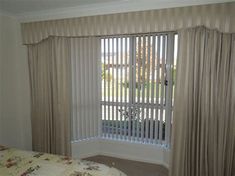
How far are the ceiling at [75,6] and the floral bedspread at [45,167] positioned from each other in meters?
1.98

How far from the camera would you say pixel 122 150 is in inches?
137

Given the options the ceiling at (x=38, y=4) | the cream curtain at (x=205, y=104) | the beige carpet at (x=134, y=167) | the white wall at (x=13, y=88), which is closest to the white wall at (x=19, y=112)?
the white wall at (x=13, y=88)

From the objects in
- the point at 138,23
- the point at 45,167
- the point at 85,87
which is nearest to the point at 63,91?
the point at 85,87

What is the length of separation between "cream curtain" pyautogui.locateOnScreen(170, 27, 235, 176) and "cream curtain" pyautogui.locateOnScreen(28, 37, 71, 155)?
1739 millimetres

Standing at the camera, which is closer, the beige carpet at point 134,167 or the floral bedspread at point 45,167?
the floral bedspread at point 45,167

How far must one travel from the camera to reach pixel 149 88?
3.22 metres

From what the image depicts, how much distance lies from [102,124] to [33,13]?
2253 millimetres

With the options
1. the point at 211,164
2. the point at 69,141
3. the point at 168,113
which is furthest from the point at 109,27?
the point at 211,164

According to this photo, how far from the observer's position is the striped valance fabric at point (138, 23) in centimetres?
224

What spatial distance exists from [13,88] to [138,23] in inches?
92.7

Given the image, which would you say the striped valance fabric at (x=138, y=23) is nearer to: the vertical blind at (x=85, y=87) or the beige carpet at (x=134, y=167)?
the vertical blind at (x=85, y=87)

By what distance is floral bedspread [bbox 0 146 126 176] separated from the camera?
173 cm

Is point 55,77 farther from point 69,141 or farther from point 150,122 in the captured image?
point 150,122

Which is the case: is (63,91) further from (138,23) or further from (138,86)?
(138,23)
